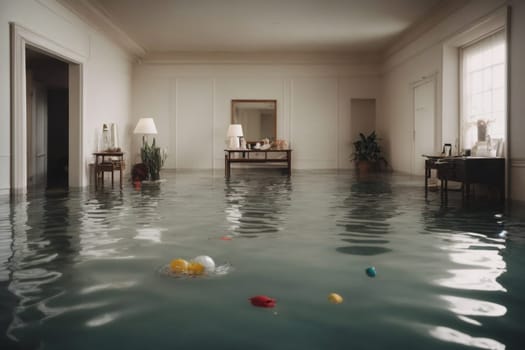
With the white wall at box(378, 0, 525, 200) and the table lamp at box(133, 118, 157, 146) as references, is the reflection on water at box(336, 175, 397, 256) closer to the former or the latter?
the white wall at box(378, 0, 525, 200)

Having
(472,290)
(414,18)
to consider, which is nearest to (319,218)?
(472,290)

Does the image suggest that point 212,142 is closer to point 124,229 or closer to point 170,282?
point 124,229

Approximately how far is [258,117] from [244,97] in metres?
0.68

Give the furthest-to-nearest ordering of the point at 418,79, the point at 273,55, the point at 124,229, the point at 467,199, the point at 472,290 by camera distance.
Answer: the point at 273,55
the point at 418,79
the point at 467,199
the point at 124,229
the point at 472,290

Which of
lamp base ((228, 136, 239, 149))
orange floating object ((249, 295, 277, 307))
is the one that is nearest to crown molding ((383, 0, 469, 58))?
lamp base ((228, 136, 239, 149))

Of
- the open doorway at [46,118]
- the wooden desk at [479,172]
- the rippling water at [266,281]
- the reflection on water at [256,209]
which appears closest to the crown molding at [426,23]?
the wooden desk at [479,172]

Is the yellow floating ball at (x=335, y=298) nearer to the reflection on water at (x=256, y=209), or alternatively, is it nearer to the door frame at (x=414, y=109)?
the reflection on water at (x=256, y=209)

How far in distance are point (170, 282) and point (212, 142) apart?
1178 cm

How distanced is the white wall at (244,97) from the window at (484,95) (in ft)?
17.5

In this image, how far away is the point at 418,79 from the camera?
10.9m

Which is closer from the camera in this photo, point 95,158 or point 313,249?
point 313,249

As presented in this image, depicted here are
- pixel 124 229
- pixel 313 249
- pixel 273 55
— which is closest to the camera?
pixel 313 249

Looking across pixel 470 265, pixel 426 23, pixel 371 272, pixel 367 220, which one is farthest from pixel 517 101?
pixel 371 272

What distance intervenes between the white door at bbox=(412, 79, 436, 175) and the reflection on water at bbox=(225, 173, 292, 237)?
3933 mm
